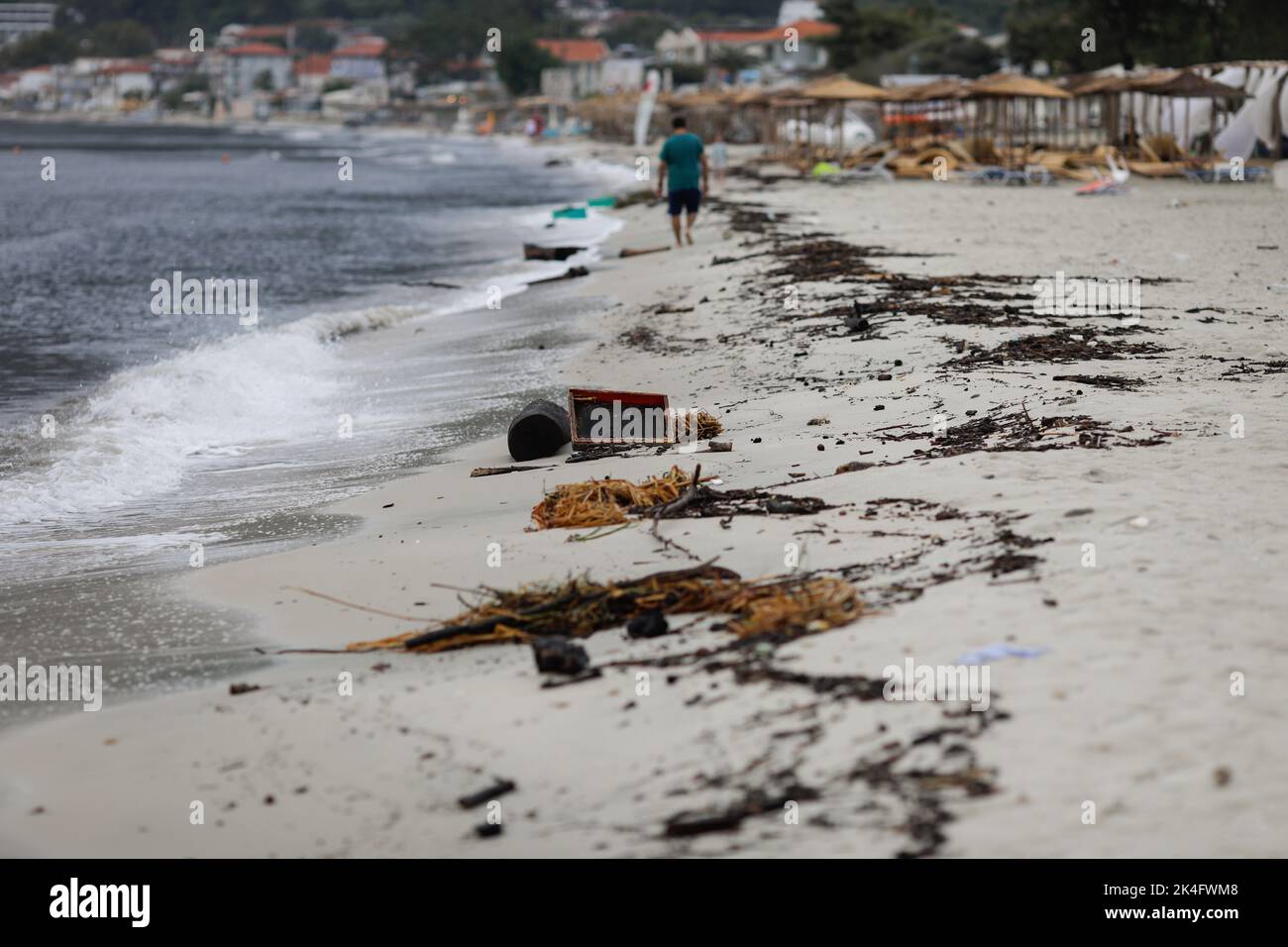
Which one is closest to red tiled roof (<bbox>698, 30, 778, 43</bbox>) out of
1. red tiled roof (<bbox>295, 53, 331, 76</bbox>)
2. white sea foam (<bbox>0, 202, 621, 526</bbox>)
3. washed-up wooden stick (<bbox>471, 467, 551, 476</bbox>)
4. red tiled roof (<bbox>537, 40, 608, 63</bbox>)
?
red tiled roof (<bbox>537, 40, 608, 63</bbox>)

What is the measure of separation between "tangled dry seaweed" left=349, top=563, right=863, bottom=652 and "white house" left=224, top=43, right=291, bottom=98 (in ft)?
650

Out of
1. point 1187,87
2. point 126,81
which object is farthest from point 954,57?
point 126,81

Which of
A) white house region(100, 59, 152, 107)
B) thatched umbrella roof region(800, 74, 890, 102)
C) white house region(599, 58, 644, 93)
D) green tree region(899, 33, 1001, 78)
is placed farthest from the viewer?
white house region(100, 59, 152, 107)

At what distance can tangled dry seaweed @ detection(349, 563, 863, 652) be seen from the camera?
16.4 feet

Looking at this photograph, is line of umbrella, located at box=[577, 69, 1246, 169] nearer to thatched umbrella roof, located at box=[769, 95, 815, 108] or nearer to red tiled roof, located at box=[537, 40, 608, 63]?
thatched umbrella roof, located at box=[769, 95, 815, 108]

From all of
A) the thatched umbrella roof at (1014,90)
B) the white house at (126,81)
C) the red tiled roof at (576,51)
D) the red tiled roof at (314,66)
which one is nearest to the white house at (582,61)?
the red tiled roof at (576,51)

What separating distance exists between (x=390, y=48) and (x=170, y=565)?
171498 millimetres

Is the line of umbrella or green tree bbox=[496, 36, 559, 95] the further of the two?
green tree bbox=[496, 36, 559, 95]

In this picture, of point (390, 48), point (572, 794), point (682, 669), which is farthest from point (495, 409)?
point (390, 48)

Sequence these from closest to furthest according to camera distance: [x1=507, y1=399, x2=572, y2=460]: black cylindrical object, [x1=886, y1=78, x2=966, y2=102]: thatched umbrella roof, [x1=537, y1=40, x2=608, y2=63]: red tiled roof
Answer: [x1=507, y1=399, x2=572, y2=460]: black cylindrical object → [x1=886, y1=78, x2=966, y2=102]: thatched umbrella roof → [x1=537, y1=40, x2=608, y2=63]: red tiled roof

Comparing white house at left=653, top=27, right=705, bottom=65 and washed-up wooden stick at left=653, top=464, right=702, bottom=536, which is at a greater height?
white house at left=653, top=27, right=705, bottom=65

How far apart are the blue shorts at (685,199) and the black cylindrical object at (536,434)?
11.2 m

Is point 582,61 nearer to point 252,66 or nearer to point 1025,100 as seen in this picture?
point 252,66

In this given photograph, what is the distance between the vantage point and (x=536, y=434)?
8609 millimetres
